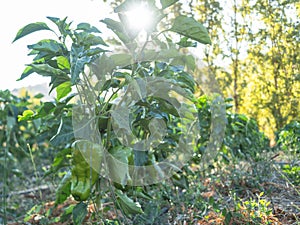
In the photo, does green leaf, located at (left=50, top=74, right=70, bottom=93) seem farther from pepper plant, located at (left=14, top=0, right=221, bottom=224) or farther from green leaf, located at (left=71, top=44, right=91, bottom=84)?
green leaf, located at (left=71, top=44, right=91, bottom=84)

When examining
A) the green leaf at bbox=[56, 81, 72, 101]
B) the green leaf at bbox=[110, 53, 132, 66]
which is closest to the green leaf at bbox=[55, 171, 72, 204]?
the green leaf at bbox=[56, 81, 72, 101]

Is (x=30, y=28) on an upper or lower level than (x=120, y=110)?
upper

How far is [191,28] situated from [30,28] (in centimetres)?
42

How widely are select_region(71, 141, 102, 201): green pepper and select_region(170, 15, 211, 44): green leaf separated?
0.36 meters

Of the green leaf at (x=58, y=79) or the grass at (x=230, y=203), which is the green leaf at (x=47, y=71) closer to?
the green leaf at (x=58, y=79)

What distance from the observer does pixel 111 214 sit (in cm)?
152

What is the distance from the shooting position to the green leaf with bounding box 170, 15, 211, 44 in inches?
39.5

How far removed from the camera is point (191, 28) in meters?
1.01

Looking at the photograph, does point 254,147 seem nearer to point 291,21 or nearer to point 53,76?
point 291,21

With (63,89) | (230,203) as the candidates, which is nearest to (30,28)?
(63,89)

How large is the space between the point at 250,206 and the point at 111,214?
24.2 inches

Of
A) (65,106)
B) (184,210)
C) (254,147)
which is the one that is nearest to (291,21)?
(254,147)

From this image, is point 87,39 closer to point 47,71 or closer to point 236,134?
point 47,71

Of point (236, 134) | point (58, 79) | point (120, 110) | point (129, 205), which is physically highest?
point (58, 79)
